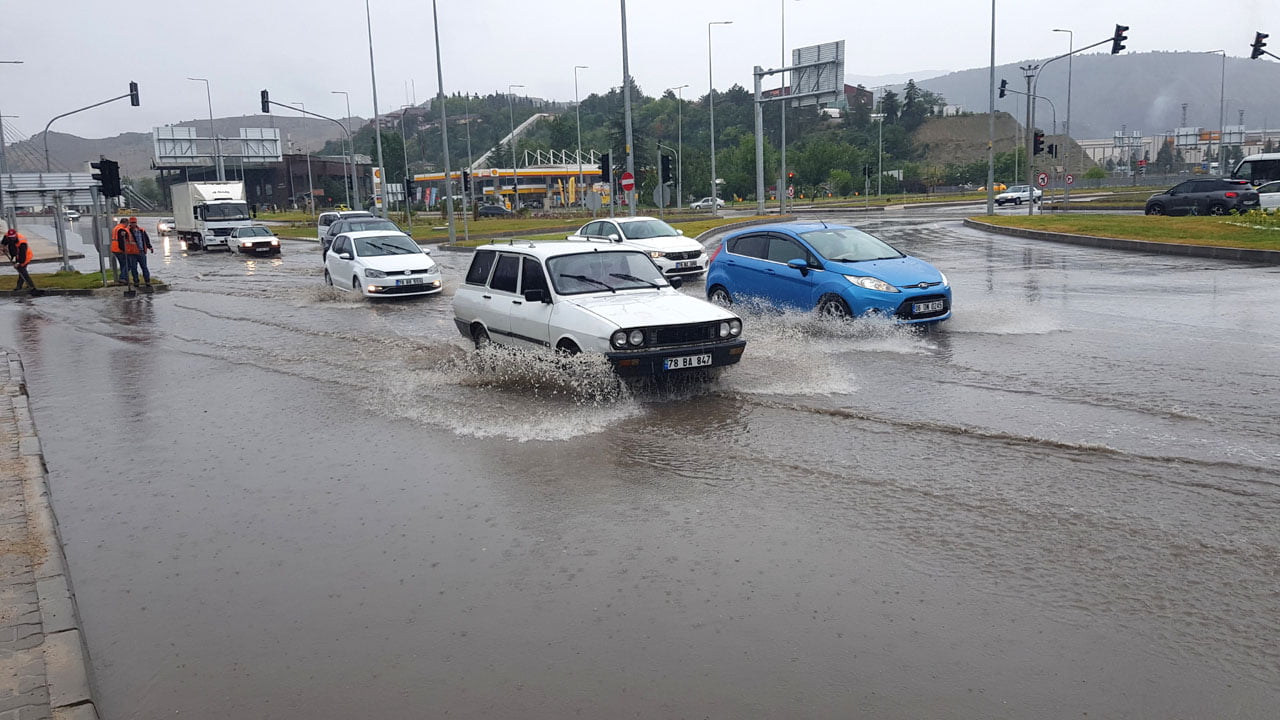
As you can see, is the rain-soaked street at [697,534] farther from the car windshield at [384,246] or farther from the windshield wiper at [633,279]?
the car windshield at [384,246]

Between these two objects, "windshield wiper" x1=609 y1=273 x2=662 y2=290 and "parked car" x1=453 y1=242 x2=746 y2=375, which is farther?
"windshield wiper" x1=609 y1=273 x2=662 y2=290

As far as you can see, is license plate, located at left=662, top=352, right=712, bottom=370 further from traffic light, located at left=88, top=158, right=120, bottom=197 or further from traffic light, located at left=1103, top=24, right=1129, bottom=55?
traffic light, located at left=1103, top=24, right=1129, bottom=55

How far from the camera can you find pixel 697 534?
5723 millimetres

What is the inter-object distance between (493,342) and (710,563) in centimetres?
629

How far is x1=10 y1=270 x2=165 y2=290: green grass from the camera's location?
81.4 ft

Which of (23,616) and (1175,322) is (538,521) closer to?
(23,616)

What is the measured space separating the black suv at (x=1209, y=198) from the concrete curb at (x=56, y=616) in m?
38.2

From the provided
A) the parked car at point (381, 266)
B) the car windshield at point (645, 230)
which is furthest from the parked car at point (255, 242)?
the car windshield at point (645, 230)

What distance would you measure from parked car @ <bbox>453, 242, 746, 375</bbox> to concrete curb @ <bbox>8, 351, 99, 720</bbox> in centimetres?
456

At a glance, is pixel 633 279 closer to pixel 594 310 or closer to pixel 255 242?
pixel 594 310

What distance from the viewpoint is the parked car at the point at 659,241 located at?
72.3 feet

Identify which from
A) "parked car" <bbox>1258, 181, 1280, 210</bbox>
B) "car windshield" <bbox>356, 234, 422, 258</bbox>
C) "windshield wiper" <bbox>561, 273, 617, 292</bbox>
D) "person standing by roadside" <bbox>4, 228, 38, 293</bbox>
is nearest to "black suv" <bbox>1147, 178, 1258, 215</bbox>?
"parked car" <bbox>1258, 181, 1280, 210</bbox>

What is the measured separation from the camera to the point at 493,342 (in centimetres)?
1107

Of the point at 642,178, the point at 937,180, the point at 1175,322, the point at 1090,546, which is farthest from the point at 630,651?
the point at 937,180
